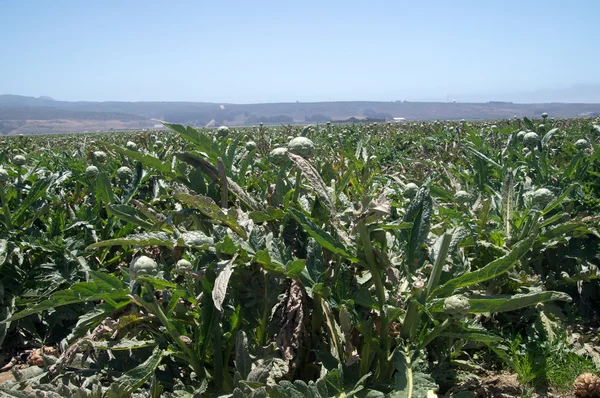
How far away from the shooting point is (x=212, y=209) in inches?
68.6

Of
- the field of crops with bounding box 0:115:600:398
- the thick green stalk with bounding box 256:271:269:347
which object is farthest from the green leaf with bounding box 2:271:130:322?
the thick green stalk with bounding box 256:271:269:347

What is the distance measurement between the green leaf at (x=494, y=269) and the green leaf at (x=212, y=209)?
2.35ft

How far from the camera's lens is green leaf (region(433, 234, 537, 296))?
143 centimetres

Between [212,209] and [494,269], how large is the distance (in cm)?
95

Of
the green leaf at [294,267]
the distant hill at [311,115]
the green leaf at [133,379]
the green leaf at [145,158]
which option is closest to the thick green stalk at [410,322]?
the green leaf at [294,267]

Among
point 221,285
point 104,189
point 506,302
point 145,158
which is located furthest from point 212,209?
point 104,189

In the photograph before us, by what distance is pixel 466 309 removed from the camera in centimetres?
146

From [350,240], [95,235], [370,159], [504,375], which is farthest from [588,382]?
[95,235]

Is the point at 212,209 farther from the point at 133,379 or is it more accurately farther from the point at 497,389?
the point at 497,389

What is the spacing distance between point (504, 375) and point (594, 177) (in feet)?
6.85

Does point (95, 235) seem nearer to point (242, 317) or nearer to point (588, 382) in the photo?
point (242, 317)

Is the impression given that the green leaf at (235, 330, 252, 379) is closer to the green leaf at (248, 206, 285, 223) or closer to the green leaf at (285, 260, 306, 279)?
the green leaf at (285, 260, 306, 279)

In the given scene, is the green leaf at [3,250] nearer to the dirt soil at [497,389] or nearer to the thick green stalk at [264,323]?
the thick green stalk at [264,323]

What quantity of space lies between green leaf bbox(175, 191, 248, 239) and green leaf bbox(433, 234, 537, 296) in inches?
28.2
